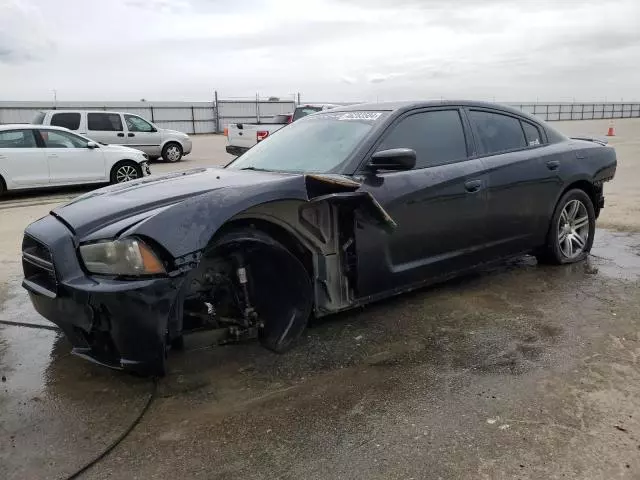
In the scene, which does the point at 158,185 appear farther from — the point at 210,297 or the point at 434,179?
the point at 434,179

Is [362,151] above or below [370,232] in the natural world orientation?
above

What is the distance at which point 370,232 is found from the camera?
12.5 feet

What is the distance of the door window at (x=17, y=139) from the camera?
35.8 ft

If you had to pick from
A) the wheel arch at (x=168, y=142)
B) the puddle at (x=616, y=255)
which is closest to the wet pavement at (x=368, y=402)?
the puddle at (x=616, y=255)

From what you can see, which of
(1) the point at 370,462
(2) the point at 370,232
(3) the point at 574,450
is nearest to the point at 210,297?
(2) the point at 370,232

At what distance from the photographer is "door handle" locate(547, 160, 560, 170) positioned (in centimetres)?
511

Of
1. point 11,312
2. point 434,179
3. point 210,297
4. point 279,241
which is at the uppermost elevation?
point 434,179

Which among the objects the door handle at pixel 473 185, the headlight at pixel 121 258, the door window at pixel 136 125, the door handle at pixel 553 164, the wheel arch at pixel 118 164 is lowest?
the wheel arch at pixel 118 164

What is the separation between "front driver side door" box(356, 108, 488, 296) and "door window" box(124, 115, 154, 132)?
14.0 metres

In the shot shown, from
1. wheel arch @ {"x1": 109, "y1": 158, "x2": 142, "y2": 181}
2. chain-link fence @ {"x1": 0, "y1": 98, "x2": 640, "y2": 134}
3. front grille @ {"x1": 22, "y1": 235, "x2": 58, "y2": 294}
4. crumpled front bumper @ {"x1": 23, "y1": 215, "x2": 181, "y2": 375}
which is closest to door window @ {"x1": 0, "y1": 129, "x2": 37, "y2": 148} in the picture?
wheel arch @ {"x1": 109, "y1": 158, "x2": 142, "y2": 181}

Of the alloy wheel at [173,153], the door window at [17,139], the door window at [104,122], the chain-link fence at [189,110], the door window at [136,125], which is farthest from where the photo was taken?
the chain-link fence at [189,110]

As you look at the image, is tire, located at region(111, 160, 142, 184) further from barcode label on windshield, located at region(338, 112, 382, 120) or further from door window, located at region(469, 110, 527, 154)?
door window, located at region(469, 110, 527, 154)

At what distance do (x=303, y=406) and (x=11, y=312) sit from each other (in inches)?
114

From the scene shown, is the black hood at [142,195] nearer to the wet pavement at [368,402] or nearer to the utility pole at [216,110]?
the wet pavement at [368,402]
